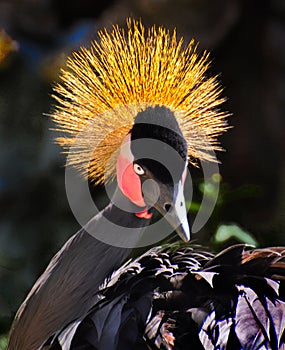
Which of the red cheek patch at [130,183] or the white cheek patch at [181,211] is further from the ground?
the red cheek patch at [130,183]

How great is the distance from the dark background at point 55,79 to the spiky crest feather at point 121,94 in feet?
2.13

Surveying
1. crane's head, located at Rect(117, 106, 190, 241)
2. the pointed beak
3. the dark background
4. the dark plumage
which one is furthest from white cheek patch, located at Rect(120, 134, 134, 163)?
the dark background

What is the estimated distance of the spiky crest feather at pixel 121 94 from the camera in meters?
1.79

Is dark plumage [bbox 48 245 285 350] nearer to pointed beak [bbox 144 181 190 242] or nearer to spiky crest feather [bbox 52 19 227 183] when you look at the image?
pointed beak [bbox 144 181 190 242]

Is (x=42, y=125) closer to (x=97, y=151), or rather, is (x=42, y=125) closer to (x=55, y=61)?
(x=55, y=61)

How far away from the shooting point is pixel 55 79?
2.53 meters

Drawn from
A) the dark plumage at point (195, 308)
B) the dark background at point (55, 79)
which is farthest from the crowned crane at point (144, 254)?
the dark background at point (55, 79)

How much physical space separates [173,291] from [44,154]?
127cm

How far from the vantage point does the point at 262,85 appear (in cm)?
293

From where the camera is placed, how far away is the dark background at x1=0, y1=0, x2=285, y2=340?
8.55 ft

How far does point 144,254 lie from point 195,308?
0.26 m

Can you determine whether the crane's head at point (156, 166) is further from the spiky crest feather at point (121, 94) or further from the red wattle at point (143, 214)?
the spiky crest feather at point (121, 94)

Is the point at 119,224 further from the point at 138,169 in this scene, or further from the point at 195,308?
the point at 195,308

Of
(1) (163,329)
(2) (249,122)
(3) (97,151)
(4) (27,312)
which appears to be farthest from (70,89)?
(2) (249,122)
